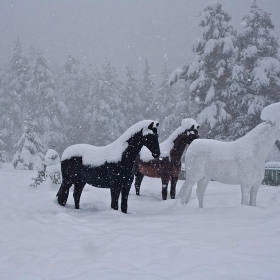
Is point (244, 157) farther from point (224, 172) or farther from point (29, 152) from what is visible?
point (29, 152)

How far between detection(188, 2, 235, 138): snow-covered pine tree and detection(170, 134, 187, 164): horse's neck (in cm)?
730

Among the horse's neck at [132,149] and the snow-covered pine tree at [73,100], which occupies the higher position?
the snow-covered pine tree at [73,100]

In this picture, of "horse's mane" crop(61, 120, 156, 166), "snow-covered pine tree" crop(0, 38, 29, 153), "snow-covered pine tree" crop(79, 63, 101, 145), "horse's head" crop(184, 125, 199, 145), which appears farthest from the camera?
"snow-covered pine tree" crop(0, 38, 29, 153)

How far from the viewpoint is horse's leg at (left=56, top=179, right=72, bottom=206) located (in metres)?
6.70

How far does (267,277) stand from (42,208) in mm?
5031

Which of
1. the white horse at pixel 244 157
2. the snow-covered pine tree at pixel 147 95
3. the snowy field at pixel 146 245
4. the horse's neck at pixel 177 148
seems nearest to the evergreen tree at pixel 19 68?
the snow-covered pine tree at pixel 147 95

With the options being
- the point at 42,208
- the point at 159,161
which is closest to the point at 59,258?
the point at 42,208

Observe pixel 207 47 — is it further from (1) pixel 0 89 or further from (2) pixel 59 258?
(1) pixel 0 89

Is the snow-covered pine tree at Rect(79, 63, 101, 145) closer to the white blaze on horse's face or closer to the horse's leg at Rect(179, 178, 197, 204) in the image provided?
the white blaze on horse's face

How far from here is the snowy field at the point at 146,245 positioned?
9.96ft

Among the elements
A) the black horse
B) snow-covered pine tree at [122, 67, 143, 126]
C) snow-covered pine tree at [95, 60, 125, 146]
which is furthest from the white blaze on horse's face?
snow-covered pine tree at [122, 67, 143, 126]

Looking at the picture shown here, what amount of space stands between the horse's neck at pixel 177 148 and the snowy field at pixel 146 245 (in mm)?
2000

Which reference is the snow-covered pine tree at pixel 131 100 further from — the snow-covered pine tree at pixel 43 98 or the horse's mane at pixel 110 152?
the horse's mane at pixel 110 152

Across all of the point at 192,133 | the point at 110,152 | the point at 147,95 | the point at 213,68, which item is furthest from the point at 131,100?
the point at 110,152
